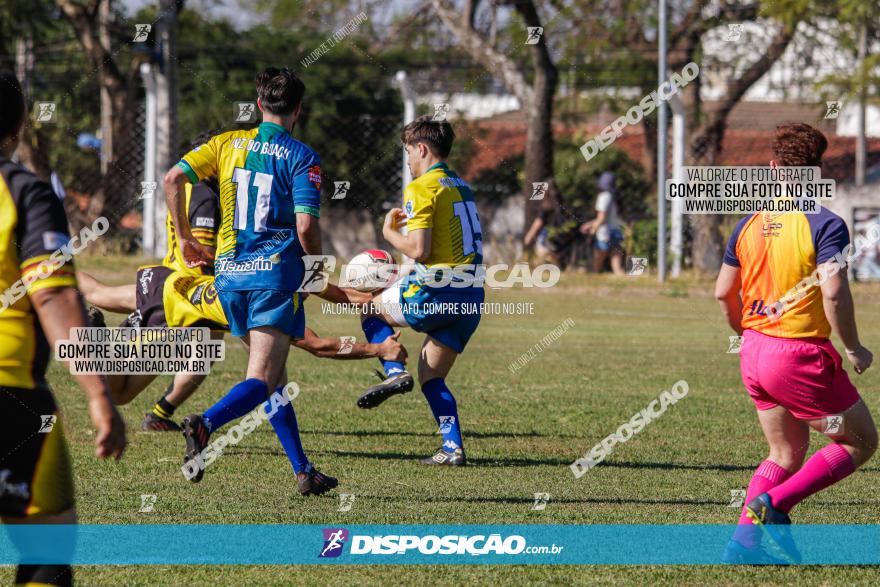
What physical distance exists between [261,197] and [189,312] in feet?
5.54

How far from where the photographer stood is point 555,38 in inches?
1146

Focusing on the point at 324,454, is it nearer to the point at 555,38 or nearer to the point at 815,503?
the point at 815,503

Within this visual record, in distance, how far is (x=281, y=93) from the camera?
6422 mm

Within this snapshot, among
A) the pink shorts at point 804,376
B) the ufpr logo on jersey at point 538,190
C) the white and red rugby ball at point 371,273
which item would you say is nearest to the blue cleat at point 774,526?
the pink shorts at point 804,376

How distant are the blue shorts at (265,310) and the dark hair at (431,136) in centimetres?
160

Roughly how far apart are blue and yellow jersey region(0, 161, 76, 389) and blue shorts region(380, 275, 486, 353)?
4263 mm

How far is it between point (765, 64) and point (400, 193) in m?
7.47

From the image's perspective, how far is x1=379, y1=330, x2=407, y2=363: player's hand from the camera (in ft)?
25.1

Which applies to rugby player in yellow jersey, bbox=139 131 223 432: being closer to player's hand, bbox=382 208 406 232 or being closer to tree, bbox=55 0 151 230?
player's hand, bbox=382 208 406 232

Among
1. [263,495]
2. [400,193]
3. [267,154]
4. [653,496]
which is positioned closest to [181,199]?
[267,154]

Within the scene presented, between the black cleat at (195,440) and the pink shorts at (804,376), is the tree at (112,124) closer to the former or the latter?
the black cleat at (195,440)

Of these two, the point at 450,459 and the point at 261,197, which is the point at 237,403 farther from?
the point at 450,459

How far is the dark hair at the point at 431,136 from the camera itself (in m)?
7.68

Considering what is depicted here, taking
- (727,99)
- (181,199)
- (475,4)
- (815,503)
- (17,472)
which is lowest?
(815,503)
